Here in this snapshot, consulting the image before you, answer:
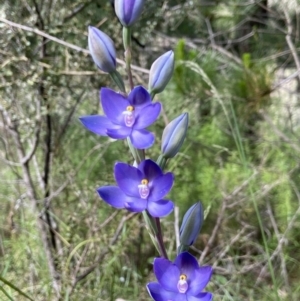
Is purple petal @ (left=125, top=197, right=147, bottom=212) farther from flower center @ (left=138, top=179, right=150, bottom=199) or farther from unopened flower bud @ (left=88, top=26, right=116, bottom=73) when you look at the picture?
unopened flower bud @ (left=88, top=26, right=116, bottom=73)

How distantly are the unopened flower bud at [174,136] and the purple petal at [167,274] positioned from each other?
0.10 meters

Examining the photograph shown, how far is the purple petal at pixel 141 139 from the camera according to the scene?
459 mm

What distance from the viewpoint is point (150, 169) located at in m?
0.46

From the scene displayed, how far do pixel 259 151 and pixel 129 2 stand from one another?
1371 millimetres

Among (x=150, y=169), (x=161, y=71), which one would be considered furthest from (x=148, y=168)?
(x=161, y=71)

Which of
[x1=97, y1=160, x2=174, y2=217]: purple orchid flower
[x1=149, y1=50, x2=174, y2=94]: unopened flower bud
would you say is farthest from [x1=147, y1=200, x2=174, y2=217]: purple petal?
[x1=149, y1=50, x2=174, y2=94]: unopened flower bud

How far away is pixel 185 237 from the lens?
0.49 metres

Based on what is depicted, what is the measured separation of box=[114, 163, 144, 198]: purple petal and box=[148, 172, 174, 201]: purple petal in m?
0.01

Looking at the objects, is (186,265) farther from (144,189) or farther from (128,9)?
(128,9)

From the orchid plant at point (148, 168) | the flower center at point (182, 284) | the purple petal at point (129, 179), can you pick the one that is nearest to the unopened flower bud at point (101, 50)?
the orchid plant at point (148, 168)

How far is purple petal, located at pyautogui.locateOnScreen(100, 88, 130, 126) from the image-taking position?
1.59 ft

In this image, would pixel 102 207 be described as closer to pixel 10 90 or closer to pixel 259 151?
pixel 10 90

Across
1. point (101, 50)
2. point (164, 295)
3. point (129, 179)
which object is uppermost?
point (101, 50)

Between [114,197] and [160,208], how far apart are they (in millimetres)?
45
